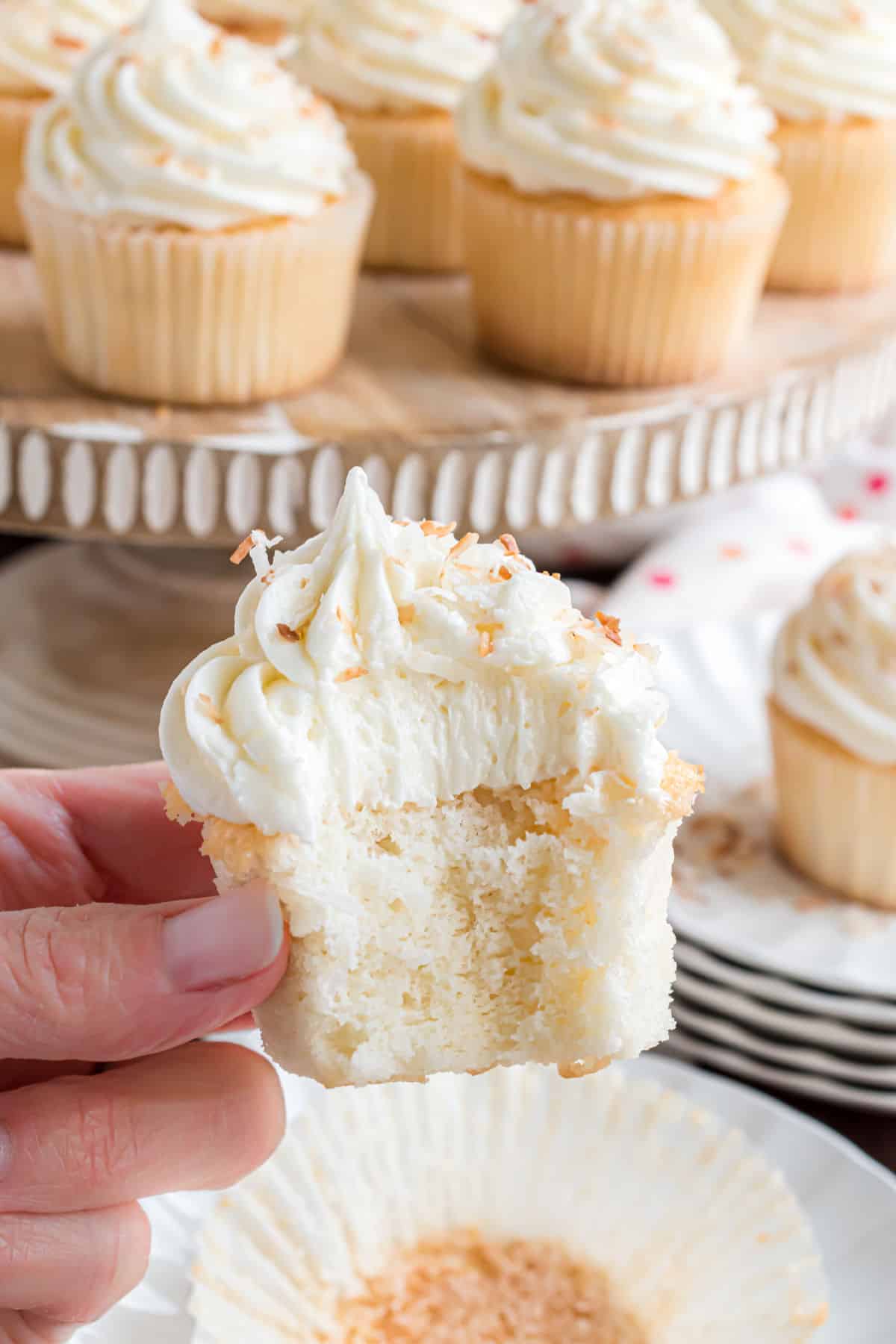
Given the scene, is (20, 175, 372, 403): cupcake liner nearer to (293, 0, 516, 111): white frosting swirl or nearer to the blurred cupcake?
(293, 0, 516, 111): white frosting swirl

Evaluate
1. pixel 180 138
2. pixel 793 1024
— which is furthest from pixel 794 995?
pixel 180 138

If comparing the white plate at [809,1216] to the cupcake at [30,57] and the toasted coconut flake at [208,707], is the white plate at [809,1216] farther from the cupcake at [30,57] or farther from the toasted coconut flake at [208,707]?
the cupcake at [30,57]

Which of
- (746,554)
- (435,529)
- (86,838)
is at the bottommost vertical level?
(746,554)

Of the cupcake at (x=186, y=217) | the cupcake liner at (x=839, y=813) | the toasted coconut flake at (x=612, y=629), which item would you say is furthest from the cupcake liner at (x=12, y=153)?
the toasted coconut flake at (x=612, y=629)

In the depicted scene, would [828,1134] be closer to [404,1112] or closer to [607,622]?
[404,1112]

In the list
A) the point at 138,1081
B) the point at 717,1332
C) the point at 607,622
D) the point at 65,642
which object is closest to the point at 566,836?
the point at 607,622

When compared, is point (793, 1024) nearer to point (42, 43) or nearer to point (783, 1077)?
point (783, 1077)
